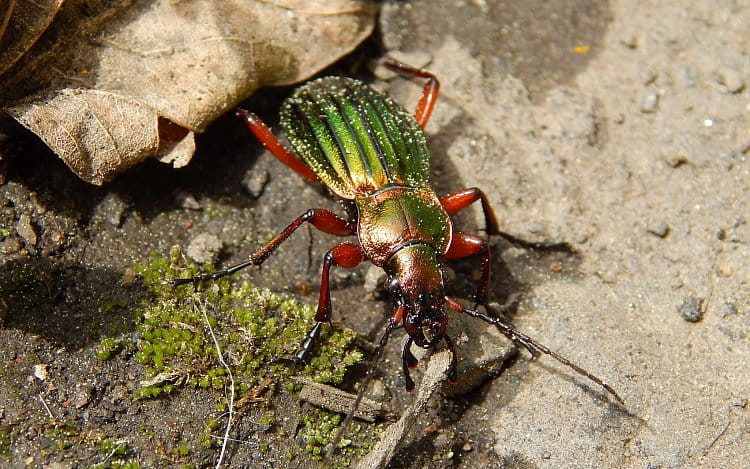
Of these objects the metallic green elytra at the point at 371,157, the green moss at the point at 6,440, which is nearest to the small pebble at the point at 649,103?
the metallic green elytra at the point at 371,157

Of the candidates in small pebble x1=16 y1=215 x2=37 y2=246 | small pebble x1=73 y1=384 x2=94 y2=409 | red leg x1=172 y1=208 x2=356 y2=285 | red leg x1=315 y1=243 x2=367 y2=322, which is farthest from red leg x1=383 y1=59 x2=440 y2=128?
small pebble x1=73 y1=384 x2=94 y2=409

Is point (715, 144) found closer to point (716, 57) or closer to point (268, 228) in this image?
point (716, 57)

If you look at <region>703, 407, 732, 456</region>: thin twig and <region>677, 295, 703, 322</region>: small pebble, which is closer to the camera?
<region>703, 407, 732, 456</region>: thin twig

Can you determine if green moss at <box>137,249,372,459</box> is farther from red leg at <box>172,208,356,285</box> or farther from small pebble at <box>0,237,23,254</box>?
small pebble at <box>0,237,23,254</box>

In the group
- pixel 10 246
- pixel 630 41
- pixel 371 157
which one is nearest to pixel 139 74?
pixel 10 246

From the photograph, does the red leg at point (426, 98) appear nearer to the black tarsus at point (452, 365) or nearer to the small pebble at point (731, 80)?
the black tarsus at point (452, 365)

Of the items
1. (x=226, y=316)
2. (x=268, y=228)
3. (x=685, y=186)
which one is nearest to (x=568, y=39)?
(x=685, y=186)

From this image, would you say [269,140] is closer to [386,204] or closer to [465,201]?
[386,204]

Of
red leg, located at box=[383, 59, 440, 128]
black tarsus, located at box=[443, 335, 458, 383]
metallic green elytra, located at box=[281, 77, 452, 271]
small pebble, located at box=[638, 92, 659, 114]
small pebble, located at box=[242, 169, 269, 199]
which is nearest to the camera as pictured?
black tarsus, located at box=[443, 335, 458, 383]
